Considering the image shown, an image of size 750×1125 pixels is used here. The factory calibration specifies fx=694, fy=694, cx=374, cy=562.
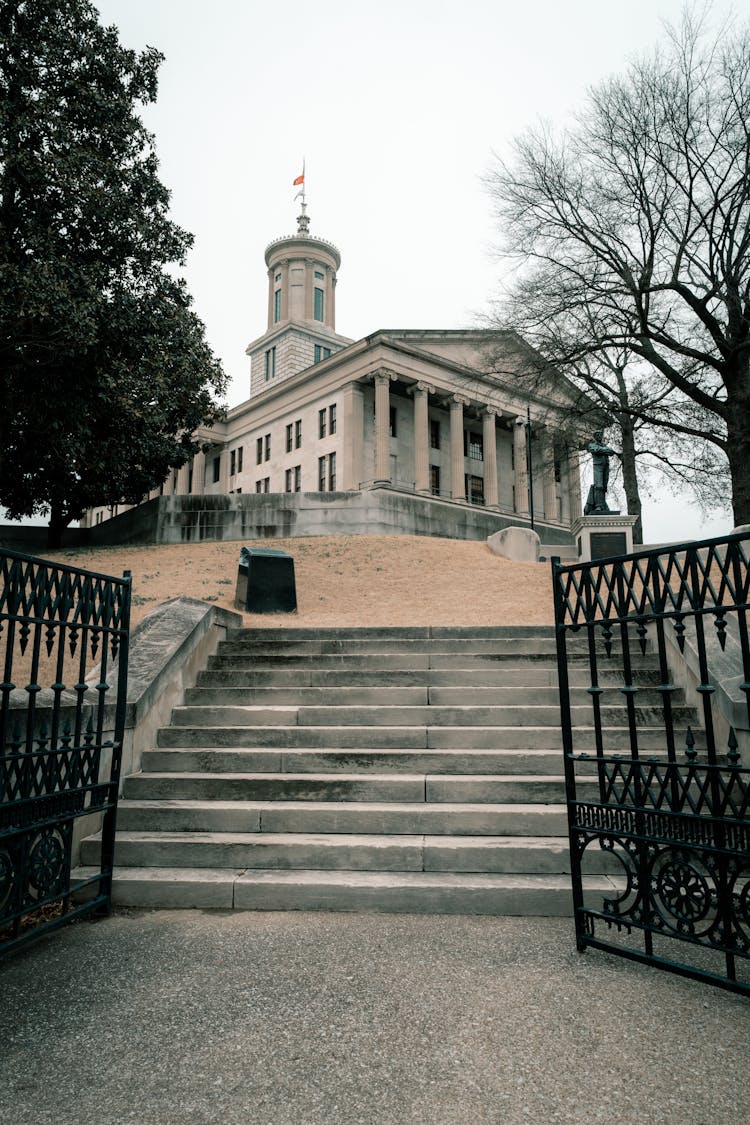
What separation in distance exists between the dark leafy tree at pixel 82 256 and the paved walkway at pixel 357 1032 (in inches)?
576

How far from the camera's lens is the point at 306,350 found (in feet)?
→ 206

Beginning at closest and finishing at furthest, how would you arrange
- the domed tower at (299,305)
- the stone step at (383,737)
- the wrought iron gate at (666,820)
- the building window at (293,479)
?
the wrought iron gate at (666,820) → the stone step at (383,737) → the building window at (293,479) → the domed tower at (299,305)

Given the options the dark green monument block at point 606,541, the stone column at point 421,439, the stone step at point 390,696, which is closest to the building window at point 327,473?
the stone column at point 421,439

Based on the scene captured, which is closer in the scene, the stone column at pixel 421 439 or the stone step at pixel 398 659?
the stone step at pixel 398 659

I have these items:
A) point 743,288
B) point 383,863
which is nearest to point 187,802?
point 383,863

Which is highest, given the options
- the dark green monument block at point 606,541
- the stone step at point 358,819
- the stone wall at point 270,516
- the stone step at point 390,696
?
the stone wall at point 270,516

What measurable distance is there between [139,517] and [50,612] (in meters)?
22.1

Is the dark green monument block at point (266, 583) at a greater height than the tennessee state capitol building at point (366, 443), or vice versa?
the tennessee state capitol building at point (366, 443)

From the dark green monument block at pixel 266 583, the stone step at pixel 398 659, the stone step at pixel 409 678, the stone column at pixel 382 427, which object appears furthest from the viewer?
the stone column at pixel 382 427

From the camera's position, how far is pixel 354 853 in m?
4.54

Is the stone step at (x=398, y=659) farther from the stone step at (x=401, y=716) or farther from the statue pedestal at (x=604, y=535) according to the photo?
the statue pedestal at (x=604, y=535)

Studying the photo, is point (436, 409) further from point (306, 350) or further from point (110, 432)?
point (110, 432)

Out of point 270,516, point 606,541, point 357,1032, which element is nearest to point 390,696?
point 357,1032

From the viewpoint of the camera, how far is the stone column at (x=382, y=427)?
1593 inches
